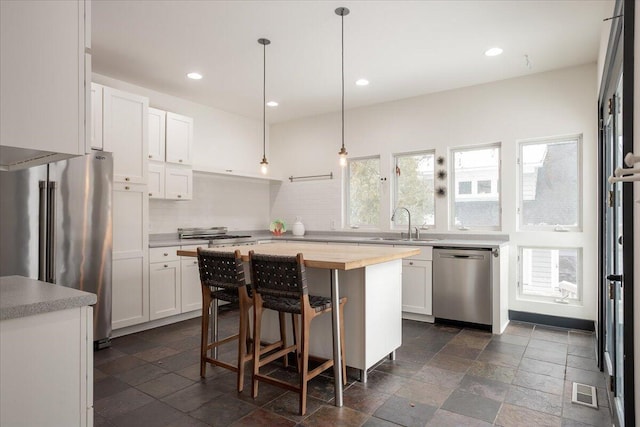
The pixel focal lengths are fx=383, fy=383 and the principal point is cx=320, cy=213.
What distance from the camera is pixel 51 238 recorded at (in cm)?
307

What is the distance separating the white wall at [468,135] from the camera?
155 inches

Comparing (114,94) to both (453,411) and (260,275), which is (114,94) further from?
(453,411)

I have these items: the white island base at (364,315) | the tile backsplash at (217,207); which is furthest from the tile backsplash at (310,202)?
Answer: the white island base at (364,315)

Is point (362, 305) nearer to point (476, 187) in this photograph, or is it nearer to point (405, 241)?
point (405, 241)

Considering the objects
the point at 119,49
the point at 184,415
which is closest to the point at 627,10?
the point at 184,415

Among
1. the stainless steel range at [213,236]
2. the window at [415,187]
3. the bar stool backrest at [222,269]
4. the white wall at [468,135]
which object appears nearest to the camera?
the bar stool backrest at [222,269]

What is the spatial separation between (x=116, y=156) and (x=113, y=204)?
49 centimetres

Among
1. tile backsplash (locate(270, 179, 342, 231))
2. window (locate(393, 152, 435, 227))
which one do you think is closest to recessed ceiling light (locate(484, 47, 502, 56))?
window (locate(393, 152, 435, 227))

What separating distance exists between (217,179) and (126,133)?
1785 mm

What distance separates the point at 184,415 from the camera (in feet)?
7.53

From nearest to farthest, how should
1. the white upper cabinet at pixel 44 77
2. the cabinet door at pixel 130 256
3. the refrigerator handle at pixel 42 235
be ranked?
1. the white upper cabinet at pixel 44 77
2. the refrigerator handle at pixel 42 235
3. the cabinet door at pixel 130 256

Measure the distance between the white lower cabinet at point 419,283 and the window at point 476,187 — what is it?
81 centimetres

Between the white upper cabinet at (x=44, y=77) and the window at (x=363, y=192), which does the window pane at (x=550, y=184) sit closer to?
the window at (x=363, y=192)

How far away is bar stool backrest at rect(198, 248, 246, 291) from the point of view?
2557mm
